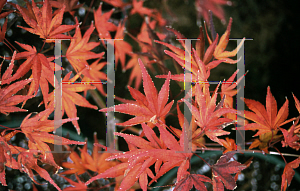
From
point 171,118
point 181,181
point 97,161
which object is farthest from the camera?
point 171,118

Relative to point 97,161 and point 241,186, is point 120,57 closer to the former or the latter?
point 97,161

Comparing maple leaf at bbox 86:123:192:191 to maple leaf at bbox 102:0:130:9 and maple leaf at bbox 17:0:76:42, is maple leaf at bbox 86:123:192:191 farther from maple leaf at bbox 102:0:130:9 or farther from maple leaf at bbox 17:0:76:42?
maple leaf at bbox 102:0:130:9

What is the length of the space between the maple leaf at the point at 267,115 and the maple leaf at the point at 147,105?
0.37ft

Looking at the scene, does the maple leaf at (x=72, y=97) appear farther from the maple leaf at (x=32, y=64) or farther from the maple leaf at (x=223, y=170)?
the maple leaf at (x=223, y=170)

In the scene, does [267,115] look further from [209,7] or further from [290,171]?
[209,7]

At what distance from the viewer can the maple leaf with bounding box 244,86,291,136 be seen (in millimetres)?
254

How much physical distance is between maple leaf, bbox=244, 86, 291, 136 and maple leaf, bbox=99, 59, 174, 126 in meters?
0.11

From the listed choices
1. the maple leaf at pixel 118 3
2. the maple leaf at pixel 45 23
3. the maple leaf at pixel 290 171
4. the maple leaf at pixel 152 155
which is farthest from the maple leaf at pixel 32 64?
the maple leaf at pixel 290 171

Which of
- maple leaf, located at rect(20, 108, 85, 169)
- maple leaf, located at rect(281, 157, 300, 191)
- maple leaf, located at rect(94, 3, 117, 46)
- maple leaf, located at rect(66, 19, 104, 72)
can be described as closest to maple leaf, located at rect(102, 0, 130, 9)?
maple leaf, located at rect(94, 3, 117, 46)

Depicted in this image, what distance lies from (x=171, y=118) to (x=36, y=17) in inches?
13.3

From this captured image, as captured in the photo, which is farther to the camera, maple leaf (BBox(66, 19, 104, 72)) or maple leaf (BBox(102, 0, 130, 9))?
maple leaf (BBox(102, 0, 130, 9))

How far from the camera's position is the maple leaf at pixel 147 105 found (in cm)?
21

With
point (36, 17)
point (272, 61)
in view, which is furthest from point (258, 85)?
point (36, 17)

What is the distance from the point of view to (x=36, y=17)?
0.24m
